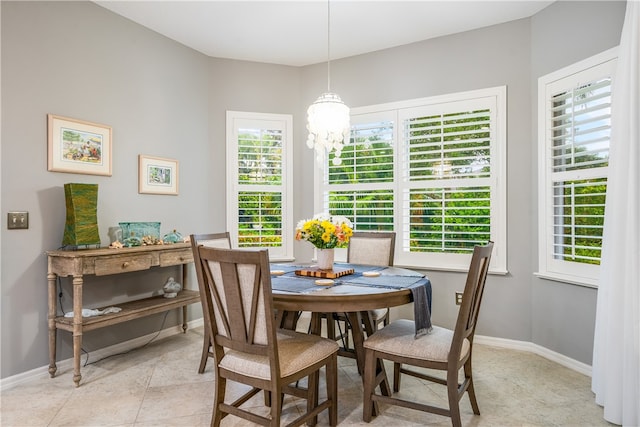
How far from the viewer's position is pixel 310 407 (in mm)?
2121

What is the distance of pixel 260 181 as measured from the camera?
177 inches

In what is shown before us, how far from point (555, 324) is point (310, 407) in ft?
7.39

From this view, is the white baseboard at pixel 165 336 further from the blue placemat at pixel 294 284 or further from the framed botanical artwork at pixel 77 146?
the blue placemat at pixel 294 284

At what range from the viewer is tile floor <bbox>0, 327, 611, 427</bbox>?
7.27ft

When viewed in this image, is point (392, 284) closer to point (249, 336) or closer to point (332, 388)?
point (332, 388)

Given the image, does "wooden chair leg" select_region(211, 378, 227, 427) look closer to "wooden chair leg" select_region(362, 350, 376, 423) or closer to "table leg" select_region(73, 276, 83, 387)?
"wooden chair leg" select_region(362, 350, 376, 423)

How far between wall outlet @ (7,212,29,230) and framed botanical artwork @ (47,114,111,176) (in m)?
0.39

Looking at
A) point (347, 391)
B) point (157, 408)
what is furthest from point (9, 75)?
point (347, 391)

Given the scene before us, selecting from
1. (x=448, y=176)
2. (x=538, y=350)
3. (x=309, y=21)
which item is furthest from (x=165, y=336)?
(x=538, y=350)

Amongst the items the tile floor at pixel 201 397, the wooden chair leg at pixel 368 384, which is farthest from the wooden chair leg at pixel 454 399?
the wooden chair leg at pixel 368 384

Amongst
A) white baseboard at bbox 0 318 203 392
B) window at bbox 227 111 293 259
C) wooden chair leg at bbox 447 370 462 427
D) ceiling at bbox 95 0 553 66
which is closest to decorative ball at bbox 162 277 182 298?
white baseboard at bbox 0 318 203 392

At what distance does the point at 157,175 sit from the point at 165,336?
1.58 metres

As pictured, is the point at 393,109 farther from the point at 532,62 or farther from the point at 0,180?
the point at 0,180

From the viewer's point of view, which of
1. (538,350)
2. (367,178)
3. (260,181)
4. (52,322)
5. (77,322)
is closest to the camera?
(77,322)
